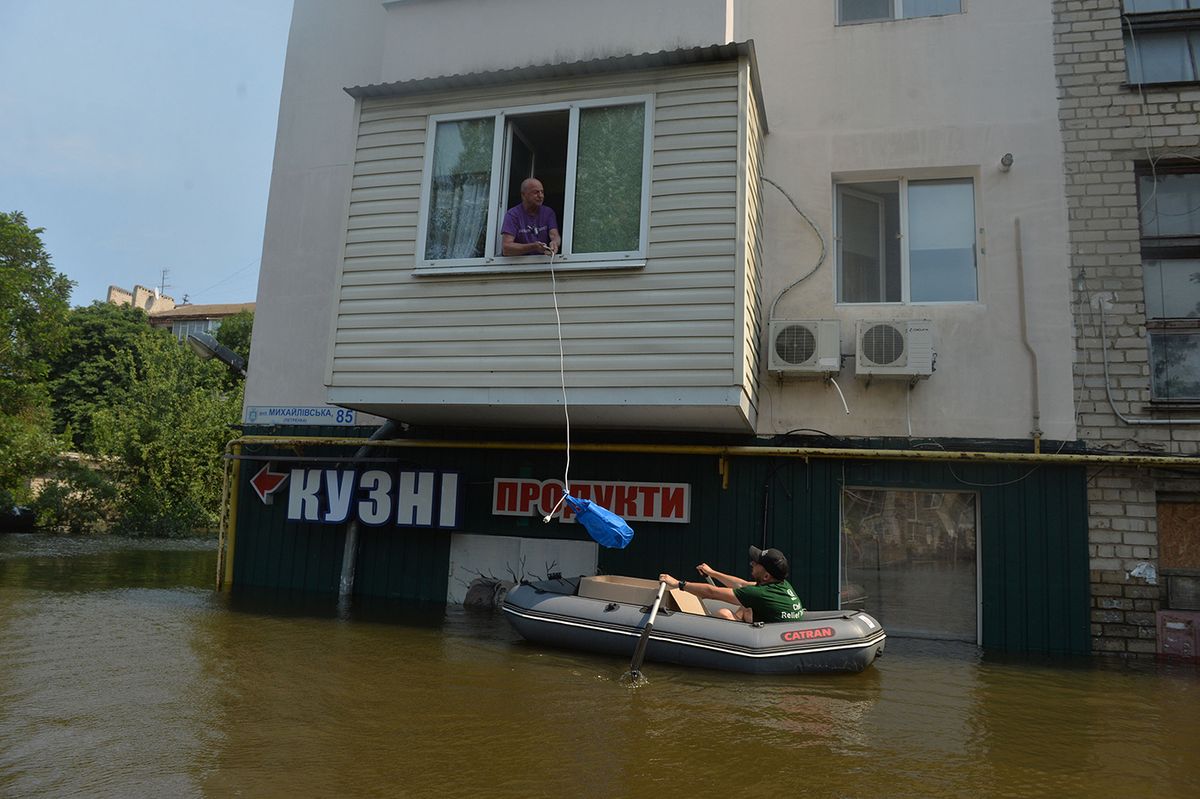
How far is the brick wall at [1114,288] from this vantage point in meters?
7.88

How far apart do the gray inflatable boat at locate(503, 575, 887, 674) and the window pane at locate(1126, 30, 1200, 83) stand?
625cm

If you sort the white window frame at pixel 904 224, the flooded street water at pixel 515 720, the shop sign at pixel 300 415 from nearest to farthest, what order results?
the flooded street water at pixel 515 720
the white window frame at pixel 904 224
the shop sign at pixel 300 415

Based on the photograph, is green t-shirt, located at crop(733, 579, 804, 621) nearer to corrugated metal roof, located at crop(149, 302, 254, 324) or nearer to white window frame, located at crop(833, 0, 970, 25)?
white window frame, located at crop(833, 0, 970, 25)

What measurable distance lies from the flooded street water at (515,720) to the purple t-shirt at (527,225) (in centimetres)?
381


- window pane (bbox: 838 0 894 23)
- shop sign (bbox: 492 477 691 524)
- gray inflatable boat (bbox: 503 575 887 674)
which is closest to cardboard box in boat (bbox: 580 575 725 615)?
gray inflatable boat (bbox: 503 575 887 674)

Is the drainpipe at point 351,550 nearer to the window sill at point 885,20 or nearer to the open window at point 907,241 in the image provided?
the open window at point 907,241

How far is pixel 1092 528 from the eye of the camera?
7992 millimetres

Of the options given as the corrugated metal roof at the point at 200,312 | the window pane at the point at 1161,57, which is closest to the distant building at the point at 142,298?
the corrugated metal roof at the point at 200,312

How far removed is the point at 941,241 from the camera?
897cm

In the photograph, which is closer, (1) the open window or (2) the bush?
(1) the open window

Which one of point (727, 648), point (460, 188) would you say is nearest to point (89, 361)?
point (460, 188)

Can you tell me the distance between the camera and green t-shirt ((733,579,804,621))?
7062 mm

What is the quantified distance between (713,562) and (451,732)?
4455 millimetres

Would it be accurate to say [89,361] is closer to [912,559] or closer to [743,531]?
[743,531]
